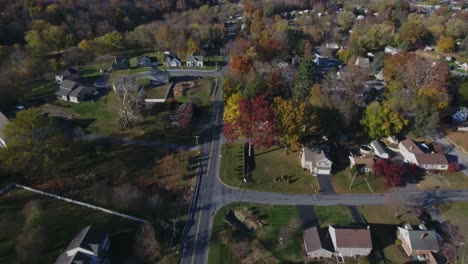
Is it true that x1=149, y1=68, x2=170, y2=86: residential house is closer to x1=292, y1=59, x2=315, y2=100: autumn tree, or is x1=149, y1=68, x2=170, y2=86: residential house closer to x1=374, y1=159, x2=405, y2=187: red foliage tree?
x1=292, y1=59, x2=315, y2=100: autumn tree

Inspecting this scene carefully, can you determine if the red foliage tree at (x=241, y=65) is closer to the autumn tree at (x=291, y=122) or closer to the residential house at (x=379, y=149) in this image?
the autumn tree at (x=291, y=122)

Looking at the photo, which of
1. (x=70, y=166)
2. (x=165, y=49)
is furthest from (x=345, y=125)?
(x=165, y=49)

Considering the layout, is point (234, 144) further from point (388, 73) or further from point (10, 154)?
point (388, 73)

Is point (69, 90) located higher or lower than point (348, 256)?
higher

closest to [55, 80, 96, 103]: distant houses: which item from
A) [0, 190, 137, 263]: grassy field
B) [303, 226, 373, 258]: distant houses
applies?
[0, 190, 137, 263]: grassy field

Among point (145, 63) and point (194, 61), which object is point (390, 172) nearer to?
point (194, 61)

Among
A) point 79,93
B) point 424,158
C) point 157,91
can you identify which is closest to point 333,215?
point 424,158
